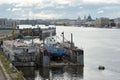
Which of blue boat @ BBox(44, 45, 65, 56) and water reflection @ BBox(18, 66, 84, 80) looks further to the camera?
blue boat @ BBox(44, 45, 65, 56)

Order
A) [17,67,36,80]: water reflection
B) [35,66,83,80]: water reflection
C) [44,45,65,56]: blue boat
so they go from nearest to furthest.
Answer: [35,66,83,80]: water reflection → [17,67,36,80]: water reflection → [44,45,65,56]: blue boat

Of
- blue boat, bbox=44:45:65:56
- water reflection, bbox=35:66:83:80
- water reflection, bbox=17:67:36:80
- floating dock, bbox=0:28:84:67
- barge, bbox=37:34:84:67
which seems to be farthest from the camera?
blue boat, bbox=44:45:65:56

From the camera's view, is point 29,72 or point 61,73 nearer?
point 61,73

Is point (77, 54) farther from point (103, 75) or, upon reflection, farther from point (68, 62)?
point (103, 75)

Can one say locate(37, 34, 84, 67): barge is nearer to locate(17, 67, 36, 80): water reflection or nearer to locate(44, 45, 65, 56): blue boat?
locate(44, 45, 65, 56): blue boat

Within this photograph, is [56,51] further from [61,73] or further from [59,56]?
[61,73]

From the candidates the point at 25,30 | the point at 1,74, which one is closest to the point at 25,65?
the point at 1,74

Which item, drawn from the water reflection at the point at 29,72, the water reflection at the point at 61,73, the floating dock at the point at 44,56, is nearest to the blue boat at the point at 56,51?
the floating dock at the point at 44,56

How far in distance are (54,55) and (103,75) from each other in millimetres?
10647

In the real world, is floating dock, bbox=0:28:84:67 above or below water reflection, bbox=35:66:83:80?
above

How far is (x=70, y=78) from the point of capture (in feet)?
128

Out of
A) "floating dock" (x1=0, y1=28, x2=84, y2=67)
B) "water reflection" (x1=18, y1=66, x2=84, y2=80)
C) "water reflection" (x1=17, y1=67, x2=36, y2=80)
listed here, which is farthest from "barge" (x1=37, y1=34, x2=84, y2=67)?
"water reflection" (x1=17, y1=67, x2=36, y2=80)

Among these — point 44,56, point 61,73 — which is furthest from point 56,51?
point 61,73

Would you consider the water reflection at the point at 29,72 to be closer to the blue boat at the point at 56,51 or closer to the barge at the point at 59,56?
the barge at the point at 59,56
